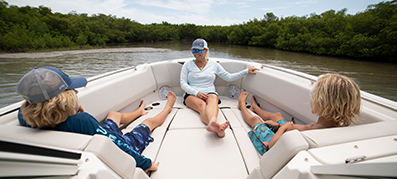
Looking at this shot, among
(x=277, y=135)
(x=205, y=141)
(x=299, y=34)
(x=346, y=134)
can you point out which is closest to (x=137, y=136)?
(x=205, y=141)

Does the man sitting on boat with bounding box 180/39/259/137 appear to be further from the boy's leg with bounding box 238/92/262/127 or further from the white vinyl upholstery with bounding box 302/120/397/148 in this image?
the white vinyl upholstery with bounding box 302/120/397/148

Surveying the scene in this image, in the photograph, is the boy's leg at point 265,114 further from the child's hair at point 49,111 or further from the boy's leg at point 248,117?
the child's hair at point 49,111

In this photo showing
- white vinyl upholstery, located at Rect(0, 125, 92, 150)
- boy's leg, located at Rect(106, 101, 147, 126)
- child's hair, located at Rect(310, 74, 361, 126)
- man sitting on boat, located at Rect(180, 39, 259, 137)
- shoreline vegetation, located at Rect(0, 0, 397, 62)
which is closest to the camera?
white vinyl upholstery, located at Rect(0, 125, 92, 150)

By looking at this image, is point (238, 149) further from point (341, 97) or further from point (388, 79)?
point (388, 79)

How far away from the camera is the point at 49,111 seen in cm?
71

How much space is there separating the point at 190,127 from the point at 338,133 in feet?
3.59

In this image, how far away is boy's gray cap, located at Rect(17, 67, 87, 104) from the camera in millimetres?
666

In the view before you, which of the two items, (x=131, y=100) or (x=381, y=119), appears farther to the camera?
(x=131, y=100)

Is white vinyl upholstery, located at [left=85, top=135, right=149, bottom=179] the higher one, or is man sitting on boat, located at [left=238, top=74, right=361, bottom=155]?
man sitting on boat, located at [left=238, top=74, right=361, bottom=155]

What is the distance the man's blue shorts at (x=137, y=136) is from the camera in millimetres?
1156

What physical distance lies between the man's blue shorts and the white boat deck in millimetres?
62

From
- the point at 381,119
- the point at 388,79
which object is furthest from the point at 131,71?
the point at 388,79

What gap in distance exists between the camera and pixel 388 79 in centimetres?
757

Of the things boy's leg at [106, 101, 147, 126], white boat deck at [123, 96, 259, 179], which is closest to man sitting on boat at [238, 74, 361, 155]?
white boat deck at [123, 96, 259, 179]
